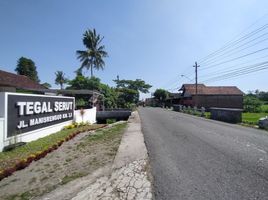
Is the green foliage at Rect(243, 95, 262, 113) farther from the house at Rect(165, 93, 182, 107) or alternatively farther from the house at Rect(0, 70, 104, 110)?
the house at Rect(0, 70, 104, 110)

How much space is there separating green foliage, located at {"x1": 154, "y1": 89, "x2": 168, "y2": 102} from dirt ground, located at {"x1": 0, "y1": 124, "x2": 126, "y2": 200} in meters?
103

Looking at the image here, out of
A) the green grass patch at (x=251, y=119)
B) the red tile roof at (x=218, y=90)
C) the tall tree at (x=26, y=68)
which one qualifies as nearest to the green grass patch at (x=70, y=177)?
the green grass patch at (x=251, y=119)

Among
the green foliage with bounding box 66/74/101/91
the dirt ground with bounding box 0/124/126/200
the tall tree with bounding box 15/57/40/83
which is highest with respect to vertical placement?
the tall tree with bounding box 15/57/40/83

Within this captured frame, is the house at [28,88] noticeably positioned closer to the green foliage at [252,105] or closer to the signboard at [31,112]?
the signboard at [31,112]

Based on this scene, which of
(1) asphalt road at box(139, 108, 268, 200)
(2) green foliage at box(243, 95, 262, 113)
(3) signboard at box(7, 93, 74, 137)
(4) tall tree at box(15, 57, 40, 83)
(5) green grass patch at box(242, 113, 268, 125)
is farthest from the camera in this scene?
(4) tall tree at box(15, 57, 40, 83)

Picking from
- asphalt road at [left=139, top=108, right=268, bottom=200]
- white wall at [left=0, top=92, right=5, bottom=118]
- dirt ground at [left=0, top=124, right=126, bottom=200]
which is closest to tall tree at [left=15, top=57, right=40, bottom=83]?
white wall at [left=0, top=92, right=5, bottom=118]

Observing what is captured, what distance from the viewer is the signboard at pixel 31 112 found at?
12062 millimetres

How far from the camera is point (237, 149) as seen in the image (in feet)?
35.3

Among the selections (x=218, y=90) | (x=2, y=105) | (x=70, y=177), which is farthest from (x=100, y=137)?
(x=218, y=90)

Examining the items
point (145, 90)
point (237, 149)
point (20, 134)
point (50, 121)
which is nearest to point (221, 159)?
point (237, 149)

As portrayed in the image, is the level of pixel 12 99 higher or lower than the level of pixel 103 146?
higher

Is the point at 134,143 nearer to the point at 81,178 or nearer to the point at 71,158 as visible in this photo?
the point at 71,158

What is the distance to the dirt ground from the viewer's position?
648cm

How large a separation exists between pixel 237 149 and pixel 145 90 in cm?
10402
